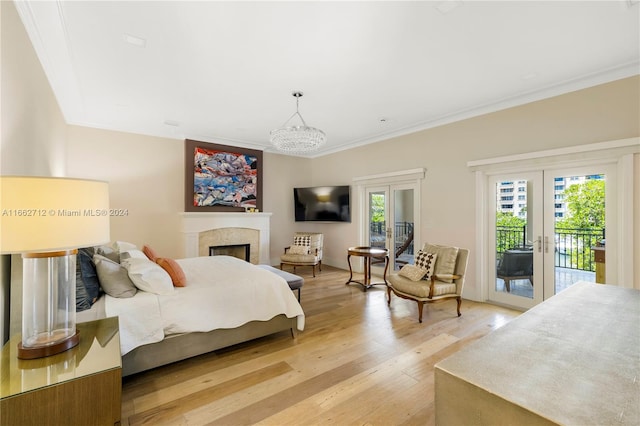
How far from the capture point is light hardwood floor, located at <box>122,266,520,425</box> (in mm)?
1874

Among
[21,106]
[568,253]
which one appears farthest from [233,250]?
[568,253]

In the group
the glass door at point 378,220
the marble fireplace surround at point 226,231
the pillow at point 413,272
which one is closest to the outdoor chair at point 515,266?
the pillow at point 413,272

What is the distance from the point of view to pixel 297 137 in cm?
364

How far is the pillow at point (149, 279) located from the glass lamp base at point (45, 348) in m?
0.84

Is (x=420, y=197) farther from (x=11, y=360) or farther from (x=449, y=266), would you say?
(x=11, y=360)

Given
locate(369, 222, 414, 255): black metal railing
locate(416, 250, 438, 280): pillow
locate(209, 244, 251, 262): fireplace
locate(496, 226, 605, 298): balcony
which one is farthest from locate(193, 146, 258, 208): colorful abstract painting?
locate(496, 226, 605, 298): balcony

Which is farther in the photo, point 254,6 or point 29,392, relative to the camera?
point 254,6

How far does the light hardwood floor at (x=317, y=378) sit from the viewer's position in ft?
6.15

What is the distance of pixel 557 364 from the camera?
0.80 metres

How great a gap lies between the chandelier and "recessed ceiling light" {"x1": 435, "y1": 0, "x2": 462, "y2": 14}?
1.83 m

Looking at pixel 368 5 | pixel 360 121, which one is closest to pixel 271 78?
pixel 368 5

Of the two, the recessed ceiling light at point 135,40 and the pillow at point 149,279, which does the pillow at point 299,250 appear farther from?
the recessed ceiling light at point 135,40

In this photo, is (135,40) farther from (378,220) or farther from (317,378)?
(378,220)

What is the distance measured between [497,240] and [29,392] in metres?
4.89
